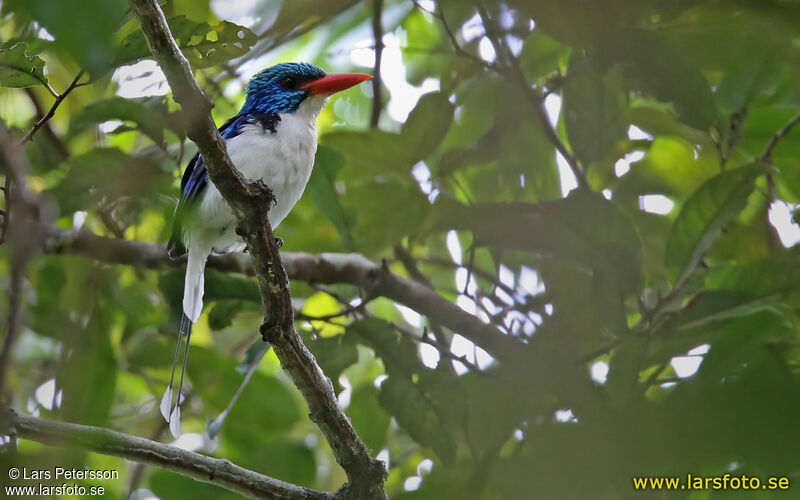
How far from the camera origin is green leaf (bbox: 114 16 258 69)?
7.50 ft

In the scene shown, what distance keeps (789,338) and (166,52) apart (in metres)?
2.38

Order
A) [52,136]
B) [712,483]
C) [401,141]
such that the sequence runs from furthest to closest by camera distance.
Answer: [52,136], [401,141], [712,483]

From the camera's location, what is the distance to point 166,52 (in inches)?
72.0

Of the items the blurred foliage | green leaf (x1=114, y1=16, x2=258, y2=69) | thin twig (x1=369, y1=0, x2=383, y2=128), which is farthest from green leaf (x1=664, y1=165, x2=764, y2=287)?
green leaf (x1=114, y1=16, x2=258, y2=69)

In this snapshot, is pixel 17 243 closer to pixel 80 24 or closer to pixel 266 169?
pixel 80 24

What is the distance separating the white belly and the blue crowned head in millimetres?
442

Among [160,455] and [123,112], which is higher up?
[123,112]

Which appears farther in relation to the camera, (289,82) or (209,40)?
(289,82)

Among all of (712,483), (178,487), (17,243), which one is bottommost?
(17,243)

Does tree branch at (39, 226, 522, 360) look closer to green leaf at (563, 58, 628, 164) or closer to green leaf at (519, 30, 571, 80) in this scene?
green leaf at (563, 58, 628, 164)

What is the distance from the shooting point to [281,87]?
13.6ft

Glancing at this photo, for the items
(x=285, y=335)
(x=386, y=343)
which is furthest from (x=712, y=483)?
(x=386, y=343)

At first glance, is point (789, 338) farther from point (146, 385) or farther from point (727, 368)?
point (146, 385)

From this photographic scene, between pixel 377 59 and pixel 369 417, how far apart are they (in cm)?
169
